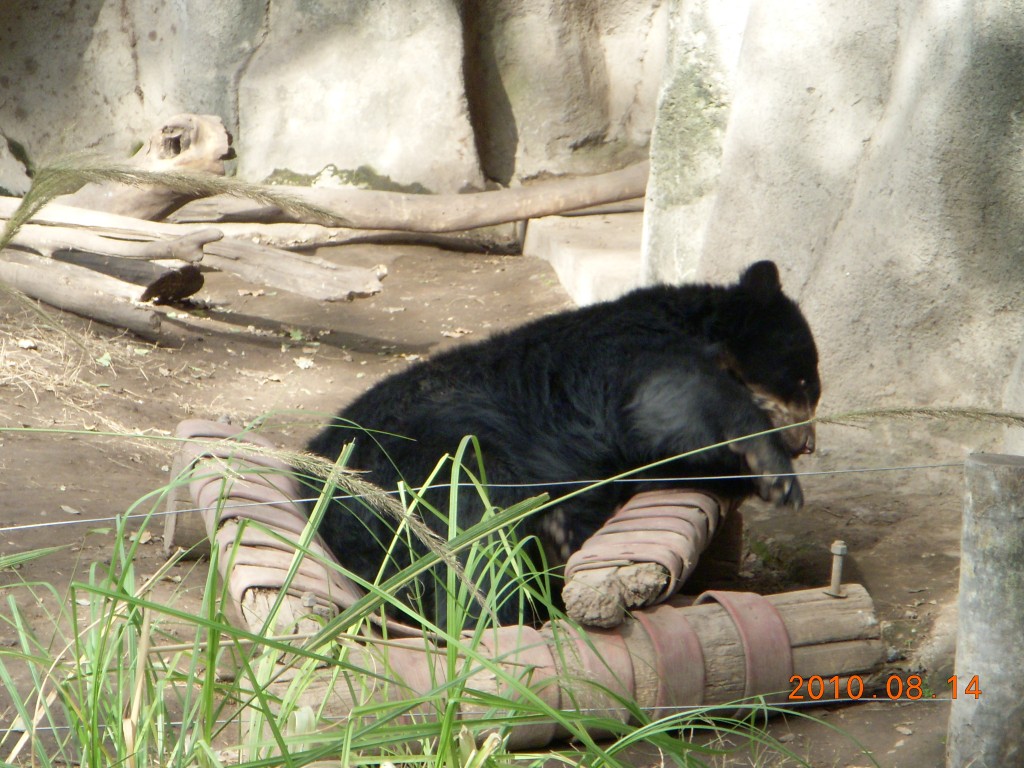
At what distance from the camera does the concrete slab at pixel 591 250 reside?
7605 millimetres

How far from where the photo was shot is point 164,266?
303 inches

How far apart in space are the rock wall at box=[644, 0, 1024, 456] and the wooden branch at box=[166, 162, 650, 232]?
363 cm

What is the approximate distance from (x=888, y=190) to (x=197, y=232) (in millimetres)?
4641

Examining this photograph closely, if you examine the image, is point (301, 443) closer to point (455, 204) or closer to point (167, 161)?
point (167, 161)

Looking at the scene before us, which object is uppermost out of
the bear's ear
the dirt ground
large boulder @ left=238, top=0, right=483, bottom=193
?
large boulder @ left=238, top=0, right=483, bottom=193

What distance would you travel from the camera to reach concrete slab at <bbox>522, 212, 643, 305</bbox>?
25.0ft

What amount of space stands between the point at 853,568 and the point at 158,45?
886 cm

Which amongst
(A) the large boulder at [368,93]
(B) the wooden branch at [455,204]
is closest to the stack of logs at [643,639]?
(B) the wooden branch at [455,204]

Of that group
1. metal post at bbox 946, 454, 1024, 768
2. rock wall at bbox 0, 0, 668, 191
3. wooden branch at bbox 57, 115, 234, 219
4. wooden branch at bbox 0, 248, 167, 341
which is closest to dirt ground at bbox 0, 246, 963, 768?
wooden branch at bbox 0, 248, 167, 341

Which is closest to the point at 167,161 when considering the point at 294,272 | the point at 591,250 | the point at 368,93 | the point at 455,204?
the point at 294,272

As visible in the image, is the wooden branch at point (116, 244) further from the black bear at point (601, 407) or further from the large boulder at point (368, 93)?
the black bear at point (601, 407)

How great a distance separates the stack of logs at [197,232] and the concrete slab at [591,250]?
19cm

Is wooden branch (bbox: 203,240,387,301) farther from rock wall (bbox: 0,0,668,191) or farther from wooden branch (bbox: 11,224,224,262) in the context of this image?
rock wall (bbox: 0,0,668,191)

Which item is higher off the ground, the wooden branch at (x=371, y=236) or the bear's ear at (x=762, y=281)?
the bear's ear at (x=762, y=281)
